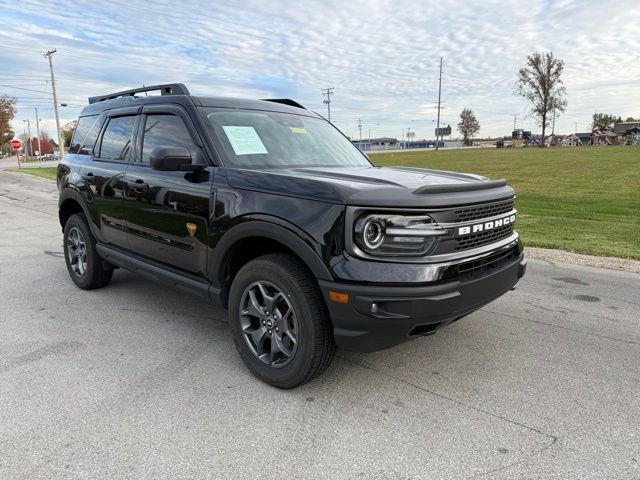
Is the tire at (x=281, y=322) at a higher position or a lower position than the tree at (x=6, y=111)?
lower

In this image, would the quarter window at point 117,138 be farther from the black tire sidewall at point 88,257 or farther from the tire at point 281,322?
the tire at point 281,322

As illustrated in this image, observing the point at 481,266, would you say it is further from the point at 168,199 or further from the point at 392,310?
the point at 168,199

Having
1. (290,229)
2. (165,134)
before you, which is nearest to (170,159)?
(165,134)

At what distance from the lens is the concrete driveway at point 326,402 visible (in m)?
2.48

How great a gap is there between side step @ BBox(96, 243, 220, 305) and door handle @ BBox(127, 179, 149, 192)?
24.2 inches

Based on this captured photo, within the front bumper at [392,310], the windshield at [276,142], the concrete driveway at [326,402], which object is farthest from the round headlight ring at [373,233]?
the windshield at [276,142]

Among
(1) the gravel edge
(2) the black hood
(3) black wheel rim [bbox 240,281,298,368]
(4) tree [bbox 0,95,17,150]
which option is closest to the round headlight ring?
(2) the black hood

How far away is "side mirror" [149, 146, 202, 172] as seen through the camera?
3.36 metres

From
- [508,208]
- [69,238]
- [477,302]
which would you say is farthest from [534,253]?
[69,238]

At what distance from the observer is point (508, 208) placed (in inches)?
141

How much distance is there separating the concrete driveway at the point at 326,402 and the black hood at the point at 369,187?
1246 millimetres

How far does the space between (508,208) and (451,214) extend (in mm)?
909

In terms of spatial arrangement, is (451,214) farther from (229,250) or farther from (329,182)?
(229,250)

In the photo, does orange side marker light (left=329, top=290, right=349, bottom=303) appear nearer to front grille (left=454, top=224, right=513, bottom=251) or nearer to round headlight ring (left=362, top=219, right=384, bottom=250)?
round headlight ring (left=362, top=219, right=384, bottom=250)
